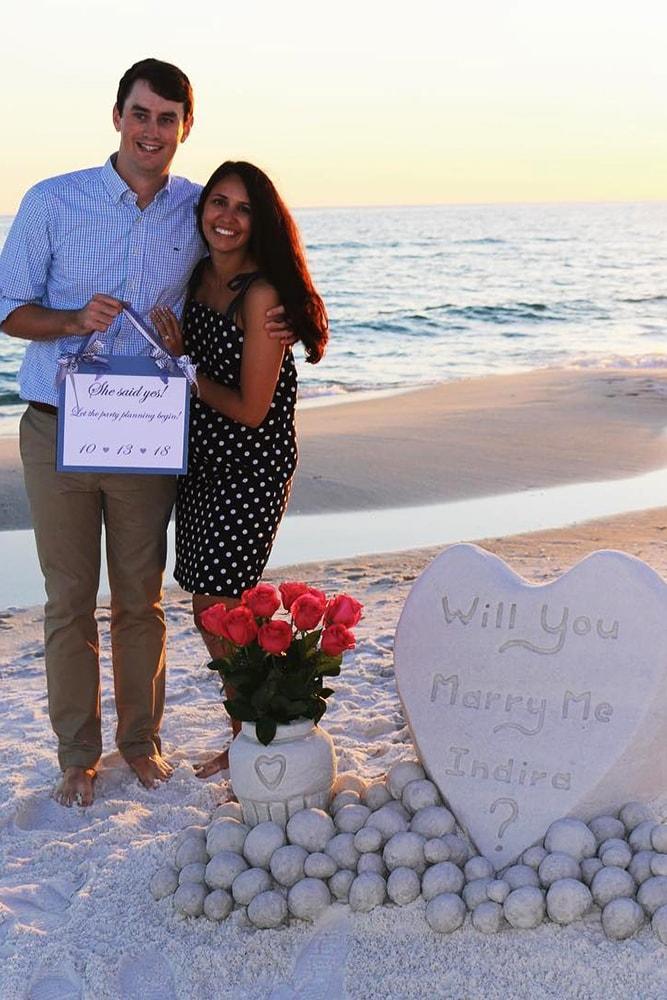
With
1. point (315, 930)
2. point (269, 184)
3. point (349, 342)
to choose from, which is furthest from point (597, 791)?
point (349, 342)

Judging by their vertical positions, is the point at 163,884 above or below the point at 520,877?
below

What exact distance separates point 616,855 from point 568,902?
0.62ft

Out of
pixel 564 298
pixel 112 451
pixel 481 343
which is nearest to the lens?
pixel 112 451

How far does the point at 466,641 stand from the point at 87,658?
1.30 metres

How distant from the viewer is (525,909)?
10.3 ft

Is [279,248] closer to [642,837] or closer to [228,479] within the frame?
[228,479]

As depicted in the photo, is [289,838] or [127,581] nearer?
[289,838]

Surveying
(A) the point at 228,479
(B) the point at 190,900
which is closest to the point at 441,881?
(B) the point at 190,900

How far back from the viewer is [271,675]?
139 inches

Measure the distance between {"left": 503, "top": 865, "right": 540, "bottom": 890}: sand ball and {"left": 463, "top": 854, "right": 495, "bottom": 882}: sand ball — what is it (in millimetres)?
52

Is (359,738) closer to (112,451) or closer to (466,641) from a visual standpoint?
(466,641)

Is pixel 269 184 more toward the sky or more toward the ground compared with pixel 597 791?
more toward the sky

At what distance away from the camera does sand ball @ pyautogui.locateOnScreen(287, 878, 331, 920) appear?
329cm

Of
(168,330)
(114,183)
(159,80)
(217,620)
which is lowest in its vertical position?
(217,620)
